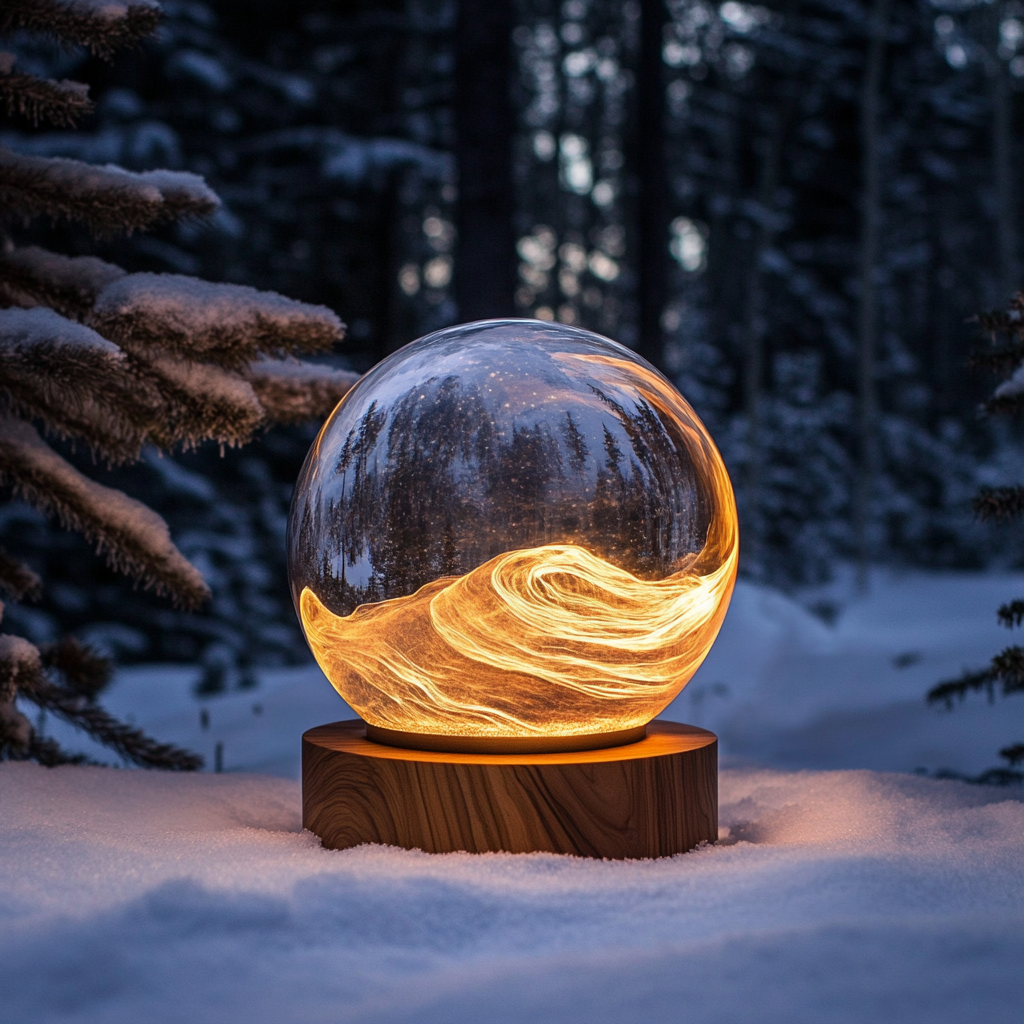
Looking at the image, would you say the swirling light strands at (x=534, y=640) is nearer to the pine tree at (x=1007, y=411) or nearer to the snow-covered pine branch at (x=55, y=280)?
the pine tree at (x=1007, y=411)

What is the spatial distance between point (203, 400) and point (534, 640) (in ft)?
3.87

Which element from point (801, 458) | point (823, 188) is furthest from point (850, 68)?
point (801, 458)

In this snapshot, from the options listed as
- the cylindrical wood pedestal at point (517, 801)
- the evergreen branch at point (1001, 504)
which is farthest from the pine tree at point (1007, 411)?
the cylindrical wood pedestal at point (517, 801)

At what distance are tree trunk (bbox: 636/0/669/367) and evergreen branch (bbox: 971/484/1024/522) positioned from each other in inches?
305

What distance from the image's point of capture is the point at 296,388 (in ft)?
11.1

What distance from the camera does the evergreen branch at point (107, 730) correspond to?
326cm

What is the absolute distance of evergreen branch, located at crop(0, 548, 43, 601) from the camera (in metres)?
3.21

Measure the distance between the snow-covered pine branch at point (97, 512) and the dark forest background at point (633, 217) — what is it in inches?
33.0

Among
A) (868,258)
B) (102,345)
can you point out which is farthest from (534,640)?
(868,258)

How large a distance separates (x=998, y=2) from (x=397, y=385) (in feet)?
59.7

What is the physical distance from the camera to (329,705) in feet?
20.0

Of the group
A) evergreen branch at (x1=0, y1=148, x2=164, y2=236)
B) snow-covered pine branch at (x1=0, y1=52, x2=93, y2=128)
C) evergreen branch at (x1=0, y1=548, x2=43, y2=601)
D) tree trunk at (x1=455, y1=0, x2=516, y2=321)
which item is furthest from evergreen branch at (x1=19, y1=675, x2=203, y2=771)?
tree trunk at (x1=455, y1=0, x2=516, y2=321)

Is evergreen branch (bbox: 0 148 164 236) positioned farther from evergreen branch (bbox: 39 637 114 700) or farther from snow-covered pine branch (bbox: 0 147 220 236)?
evergreen branch (bbox: 39 637 114 700)

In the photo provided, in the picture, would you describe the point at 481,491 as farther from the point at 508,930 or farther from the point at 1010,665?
the point at 1010,665
